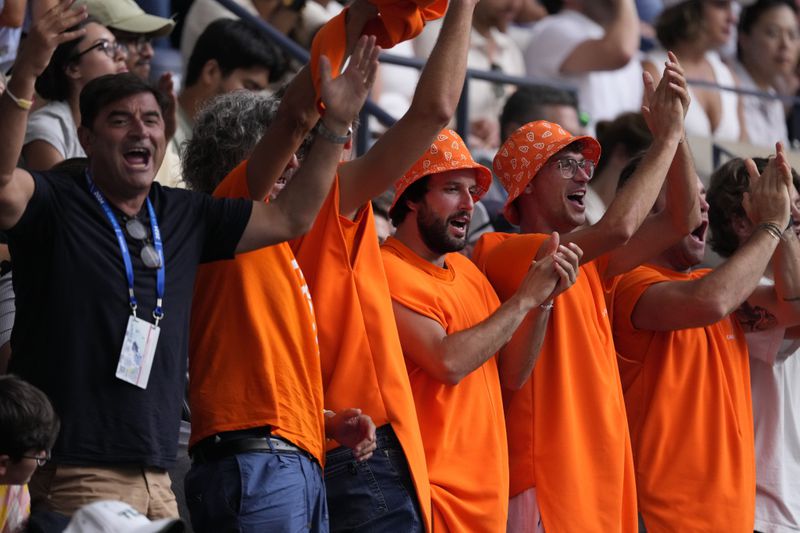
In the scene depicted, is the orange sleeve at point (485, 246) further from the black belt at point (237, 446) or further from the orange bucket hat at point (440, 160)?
the black belt at point (237, 446)

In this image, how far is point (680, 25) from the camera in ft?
31.6

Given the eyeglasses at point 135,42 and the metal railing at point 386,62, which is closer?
the eyeglasses at point 135,42

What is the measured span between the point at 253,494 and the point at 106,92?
1061 mm

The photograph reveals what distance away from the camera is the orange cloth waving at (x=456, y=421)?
4.10m

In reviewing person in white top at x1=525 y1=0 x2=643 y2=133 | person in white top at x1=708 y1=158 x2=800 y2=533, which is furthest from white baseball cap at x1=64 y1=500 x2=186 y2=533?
person in white top at x1=525 y1=0 x2=643 y2=133

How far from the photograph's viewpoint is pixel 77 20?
10.8 ft

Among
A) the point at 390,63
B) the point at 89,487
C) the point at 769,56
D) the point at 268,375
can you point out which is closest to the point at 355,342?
the point at 268,375

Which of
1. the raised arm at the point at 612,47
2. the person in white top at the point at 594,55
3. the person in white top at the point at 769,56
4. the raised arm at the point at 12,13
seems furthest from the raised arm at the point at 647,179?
the person in white top at the point at 769,56

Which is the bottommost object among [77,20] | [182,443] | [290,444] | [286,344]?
[182,443]

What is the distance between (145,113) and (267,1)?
15.9 feet

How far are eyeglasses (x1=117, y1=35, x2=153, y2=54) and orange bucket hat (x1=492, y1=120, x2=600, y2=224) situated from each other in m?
1.76

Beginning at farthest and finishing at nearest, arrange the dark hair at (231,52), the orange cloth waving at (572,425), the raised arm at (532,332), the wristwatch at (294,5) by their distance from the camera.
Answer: the wristwatch at (294,5), the dark hair at (231,52), the orange cloth waving at (572,425), the raised arm at (532,332)

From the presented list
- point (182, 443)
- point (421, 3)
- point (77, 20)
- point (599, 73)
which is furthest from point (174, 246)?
point (599, 73)

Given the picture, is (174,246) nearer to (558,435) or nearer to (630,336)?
(558,435)
